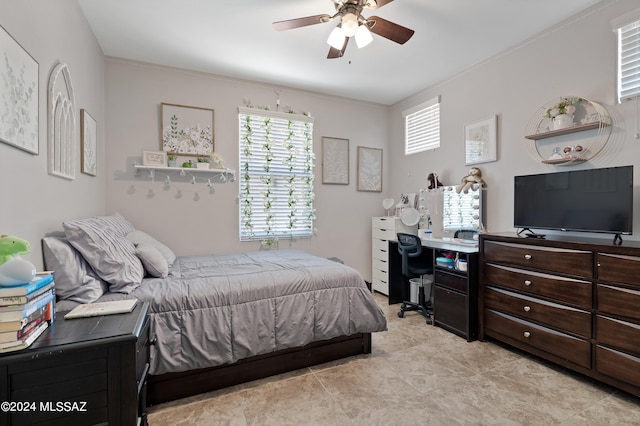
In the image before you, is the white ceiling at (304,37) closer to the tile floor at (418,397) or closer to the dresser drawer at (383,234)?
the dresser drawer at (383,234)

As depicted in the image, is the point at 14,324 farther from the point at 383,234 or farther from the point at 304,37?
the point at 383,234

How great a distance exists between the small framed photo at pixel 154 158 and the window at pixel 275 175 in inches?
34.6

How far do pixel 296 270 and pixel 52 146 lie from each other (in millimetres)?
1791

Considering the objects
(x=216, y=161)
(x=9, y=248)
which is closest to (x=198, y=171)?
(x=216, y=161)

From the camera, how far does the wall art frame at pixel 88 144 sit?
2430 millimetres

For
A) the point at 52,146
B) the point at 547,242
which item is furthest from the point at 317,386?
the point at 52,146

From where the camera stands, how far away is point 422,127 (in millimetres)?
4219

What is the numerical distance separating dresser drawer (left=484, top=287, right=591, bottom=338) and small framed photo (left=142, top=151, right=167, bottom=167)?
11.7 feet

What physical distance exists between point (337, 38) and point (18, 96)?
1.91 metres

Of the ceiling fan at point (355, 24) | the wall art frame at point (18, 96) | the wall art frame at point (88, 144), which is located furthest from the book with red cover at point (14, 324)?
the ceiling fan at point (355, 24)

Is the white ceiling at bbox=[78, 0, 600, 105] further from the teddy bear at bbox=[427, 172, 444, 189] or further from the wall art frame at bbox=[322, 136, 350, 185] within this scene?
the teddy bear at bbox=[427, 172, 444, 189]

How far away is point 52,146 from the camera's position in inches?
73.0

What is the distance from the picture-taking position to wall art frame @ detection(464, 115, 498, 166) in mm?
3215

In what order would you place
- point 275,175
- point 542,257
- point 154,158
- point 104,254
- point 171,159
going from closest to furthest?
point 104,254
point 542,257
point 154,158
point 171,159
point 275,175
